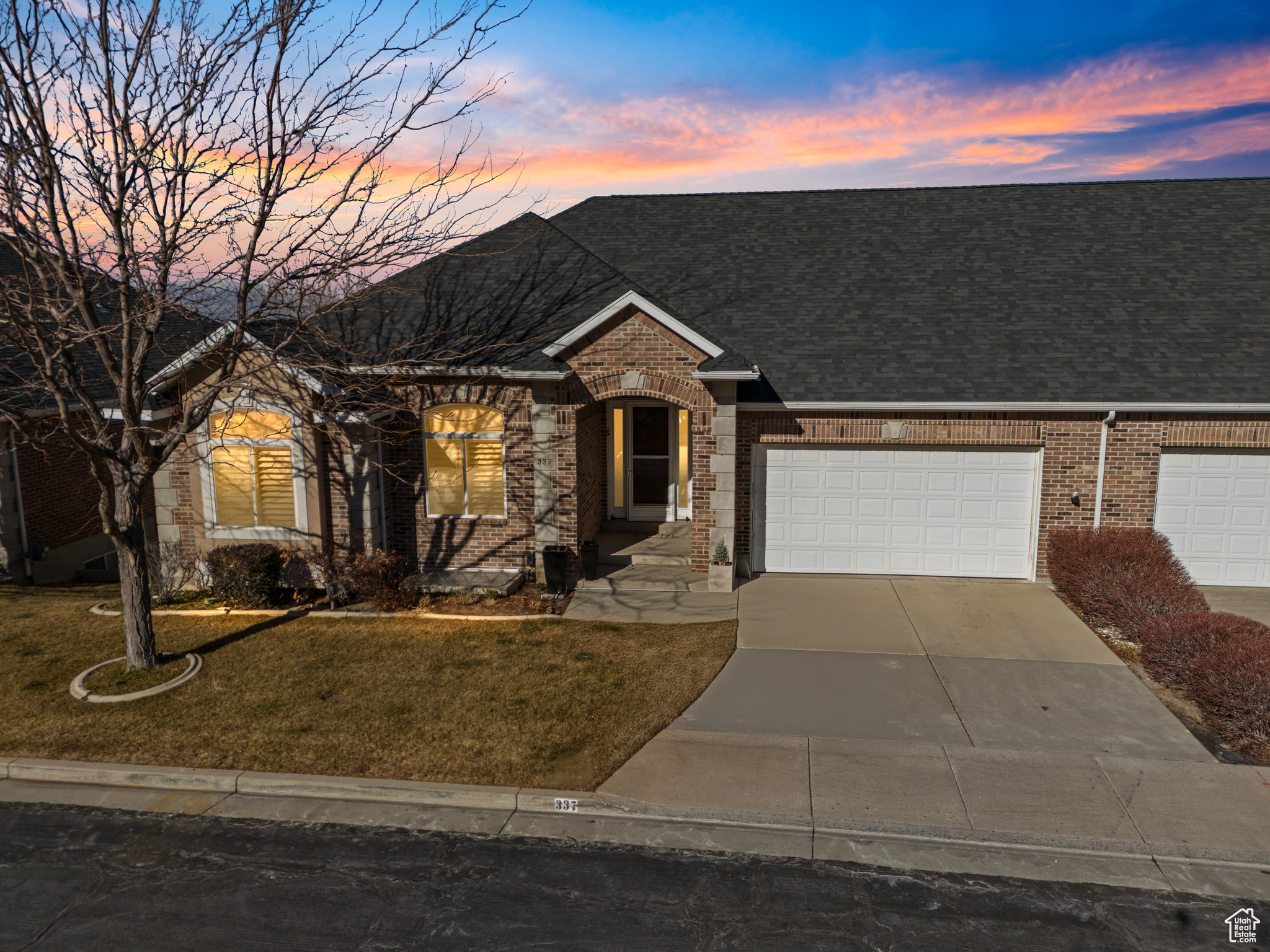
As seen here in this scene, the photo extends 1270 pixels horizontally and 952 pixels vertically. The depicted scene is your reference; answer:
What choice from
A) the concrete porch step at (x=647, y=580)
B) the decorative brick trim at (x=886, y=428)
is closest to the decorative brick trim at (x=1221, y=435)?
the decorative brick trim at (x=886, y=428)

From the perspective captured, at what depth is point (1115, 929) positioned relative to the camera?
6148 millimetres

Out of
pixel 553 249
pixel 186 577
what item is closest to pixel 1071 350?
pixel 553 249

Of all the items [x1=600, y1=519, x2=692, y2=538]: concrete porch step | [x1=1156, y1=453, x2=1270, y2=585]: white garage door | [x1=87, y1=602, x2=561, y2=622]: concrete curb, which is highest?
[x1=1156, y1=453, x2=1270, y2=585]: white garage door

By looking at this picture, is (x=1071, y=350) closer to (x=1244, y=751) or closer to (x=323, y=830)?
(x=1244, y=751)

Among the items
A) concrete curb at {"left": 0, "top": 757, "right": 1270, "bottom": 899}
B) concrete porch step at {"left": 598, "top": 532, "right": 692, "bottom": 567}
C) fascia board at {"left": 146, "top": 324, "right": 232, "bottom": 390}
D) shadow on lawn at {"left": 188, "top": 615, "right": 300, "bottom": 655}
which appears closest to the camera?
concrete curb at {"left": 0, "top": 757, "right": 1270, "bottom": 899}

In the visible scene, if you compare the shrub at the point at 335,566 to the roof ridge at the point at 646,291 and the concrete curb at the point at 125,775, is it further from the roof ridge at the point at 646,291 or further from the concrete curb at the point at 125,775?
the roof ridge at the point at 646,291

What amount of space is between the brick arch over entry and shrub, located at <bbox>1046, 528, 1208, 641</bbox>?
22.0ft

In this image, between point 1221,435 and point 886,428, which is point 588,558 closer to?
point 886,428

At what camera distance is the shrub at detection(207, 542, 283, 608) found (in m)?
13.4

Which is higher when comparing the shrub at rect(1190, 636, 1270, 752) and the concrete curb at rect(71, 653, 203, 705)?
Answer: the shrub at rect(1190, 636, 1270, 752)

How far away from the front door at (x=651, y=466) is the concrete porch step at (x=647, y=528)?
0.26 m

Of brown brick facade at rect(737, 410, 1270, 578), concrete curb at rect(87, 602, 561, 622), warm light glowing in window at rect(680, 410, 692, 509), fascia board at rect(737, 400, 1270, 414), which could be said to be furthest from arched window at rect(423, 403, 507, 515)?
brown brick facade at rect(737, 410, 1270, 578)

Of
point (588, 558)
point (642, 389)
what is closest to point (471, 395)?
point (642, 389)

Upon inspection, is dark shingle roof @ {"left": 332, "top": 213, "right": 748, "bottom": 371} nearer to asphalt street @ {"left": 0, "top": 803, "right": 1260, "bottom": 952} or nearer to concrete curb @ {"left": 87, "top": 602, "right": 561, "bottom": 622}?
Answer: concrete curb @ {"left": 87, "top": 602, "right": 561, "bottom": 622}
